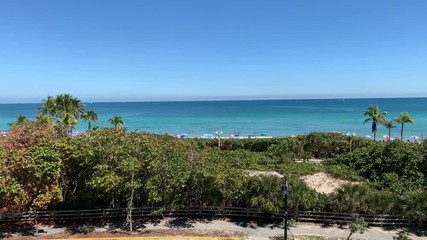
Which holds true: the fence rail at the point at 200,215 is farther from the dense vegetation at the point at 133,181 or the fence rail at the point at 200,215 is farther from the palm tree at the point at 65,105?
the palm tree at the point at 65,105

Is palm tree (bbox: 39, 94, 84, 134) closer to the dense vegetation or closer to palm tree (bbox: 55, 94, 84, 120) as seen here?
palm tree (bbox: 55, 94, 84, 120)

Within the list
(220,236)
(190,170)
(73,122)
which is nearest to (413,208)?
(220,236)

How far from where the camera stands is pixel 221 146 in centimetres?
4088

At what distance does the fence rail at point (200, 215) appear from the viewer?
17.0m

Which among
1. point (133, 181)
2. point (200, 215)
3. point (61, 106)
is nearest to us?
point (133, 181)

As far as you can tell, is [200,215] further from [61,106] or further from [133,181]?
[61,106]

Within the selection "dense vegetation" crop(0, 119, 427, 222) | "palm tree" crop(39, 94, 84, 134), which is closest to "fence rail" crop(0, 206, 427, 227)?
"dense vegetation" crop(0, 119, 427, 222)

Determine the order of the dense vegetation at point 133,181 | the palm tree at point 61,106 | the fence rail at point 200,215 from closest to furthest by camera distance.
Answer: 1. the dense vegetation at point 133,181
2. the fence rail at point 200,215
3. the palm tree at point 61,106

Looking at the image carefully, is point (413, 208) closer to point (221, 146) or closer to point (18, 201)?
point (18, 201)

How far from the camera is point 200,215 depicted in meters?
18.4

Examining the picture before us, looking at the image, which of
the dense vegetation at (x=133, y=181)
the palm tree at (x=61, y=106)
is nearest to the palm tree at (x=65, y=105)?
the palm tree at (x=61, y=106)

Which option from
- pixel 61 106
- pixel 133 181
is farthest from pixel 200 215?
pixel 61 106

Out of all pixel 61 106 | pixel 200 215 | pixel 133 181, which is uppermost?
pixel 61 106

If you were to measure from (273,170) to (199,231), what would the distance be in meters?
9.70
